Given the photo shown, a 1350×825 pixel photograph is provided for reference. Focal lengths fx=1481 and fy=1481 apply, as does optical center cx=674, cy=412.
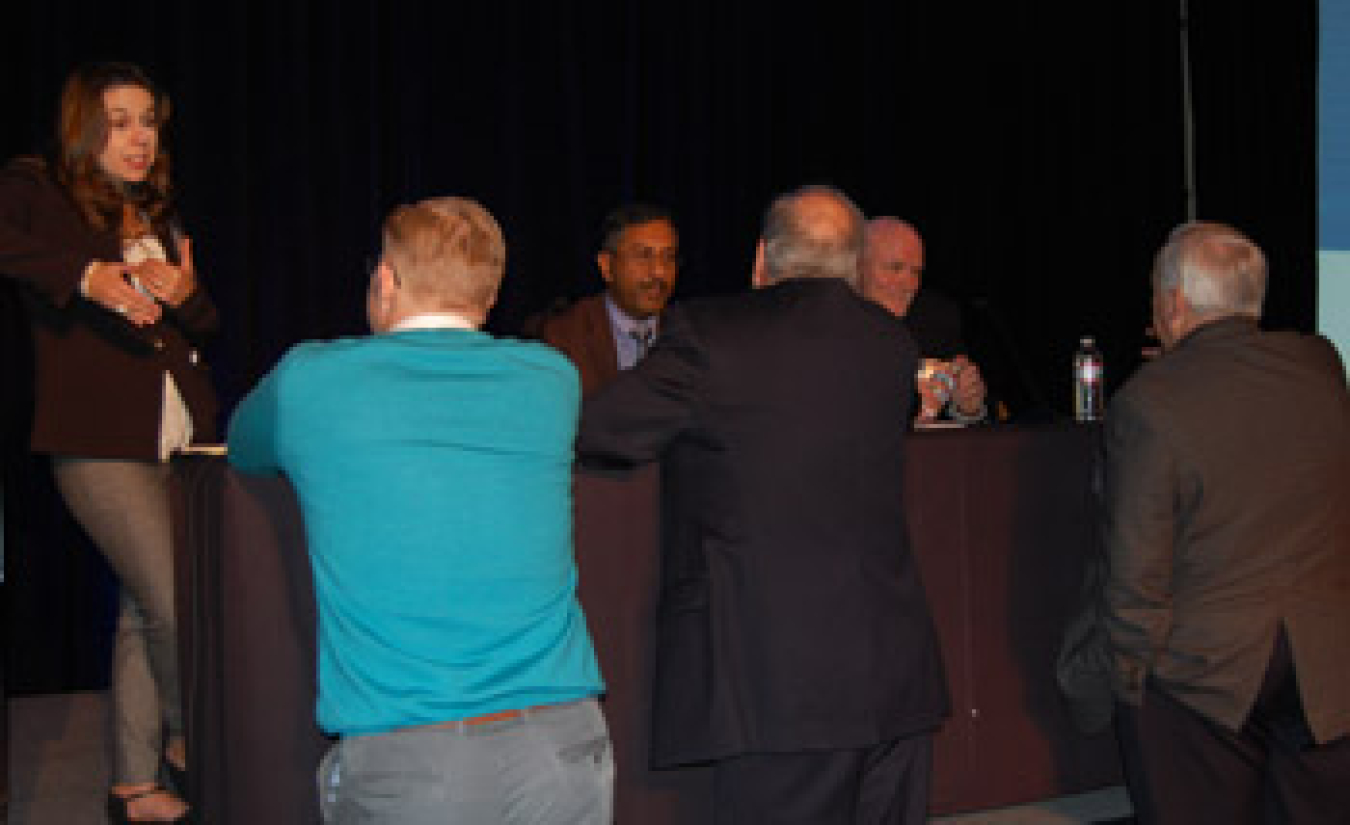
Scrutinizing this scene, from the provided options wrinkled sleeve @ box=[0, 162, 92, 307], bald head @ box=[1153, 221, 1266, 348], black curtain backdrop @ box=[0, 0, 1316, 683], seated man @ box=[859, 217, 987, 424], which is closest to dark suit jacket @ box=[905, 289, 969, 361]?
seated man @ box=[859, 217, 987, 424]

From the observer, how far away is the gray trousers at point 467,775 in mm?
1719

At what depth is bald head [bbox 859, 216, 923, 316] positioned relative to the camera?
13.9ft

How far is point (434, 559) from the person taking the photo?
5.72ft

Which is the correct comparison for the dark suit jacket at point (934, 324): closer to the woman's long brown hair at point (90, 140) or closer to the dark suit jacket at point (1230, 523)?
the dark suit jacket at point (1230, 523)

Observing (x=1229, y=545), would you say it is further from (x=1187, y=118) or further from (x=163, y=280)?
(x=1187, y=118)

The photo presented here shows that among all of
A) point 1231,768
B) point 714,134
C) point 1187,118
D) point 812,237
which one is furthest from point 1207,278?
point 1187,118

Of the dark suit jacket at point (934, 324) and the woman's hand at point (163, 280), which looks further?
the dark suit jacket at point (934, 324)

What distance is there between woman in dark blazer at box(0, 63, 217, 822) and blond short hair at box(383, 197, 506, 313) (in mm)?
1160

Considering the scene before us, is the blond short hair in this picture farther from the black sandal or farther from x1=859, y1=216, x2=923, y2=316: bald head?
x1=859, y1=216, x2=923, y2=316: bald head

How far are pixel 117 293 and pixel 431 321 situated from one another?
1.20m

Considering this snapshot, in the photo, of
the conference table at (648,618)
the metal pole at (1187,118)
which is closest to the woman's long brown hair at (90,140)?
the conference table at (648,618)

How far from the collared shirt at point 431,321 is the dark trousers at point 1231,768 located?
1478 mm

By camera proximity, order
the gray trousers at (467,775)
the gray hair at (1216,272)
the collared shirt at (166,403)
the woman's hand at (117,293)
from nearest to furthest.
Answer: the gray trousers at (467,775) → the gray hair at (1216,272) → the woman's hand at (117,293) → the collared shirt at (166,403)

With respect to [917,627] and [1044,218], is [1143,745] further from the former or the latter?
[1044,218]
